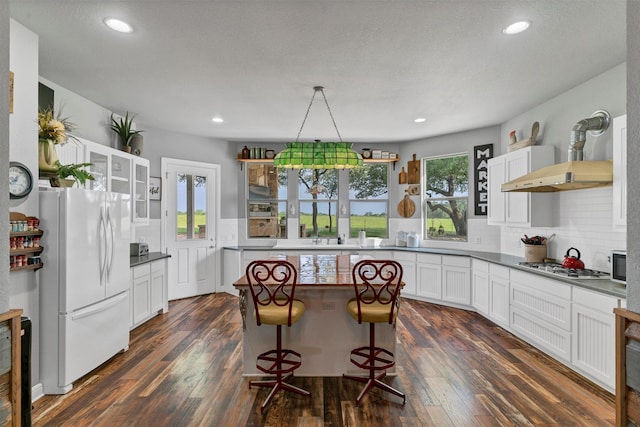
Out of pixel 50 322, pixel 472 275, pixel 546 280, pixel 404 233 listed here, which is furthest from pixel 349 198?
pixel 50 322

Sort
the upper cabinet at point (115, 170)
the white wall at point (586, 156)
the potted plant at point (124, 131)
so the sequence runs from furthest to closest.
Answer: the potted plant at point (124, 131) < the upper cabinet at point (115, 170) < the white wall at point (586, 156)

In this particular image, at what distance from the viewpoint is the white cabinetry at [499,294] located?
4266 millimetres

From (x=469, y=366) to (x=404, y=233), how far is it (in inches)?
132

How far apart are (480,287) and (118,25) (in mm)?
4862

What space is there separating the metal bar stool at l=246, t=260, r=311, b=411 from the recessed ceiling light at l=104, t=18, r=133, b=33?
6.29 feet

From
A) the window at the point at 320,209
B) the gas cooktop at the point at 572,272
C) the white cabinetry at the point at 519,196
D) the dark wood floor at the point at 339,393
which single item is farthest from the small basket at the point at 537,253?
the window at the point at 320,209

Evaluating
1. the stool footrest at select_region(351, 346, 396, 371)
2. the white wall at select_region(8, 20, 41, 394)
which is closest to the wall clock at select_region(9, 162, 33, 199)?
the white wall at select_region(8, 20, 41, 394)

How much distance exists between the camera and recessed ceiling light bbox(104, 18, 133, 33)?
2549 millimetres

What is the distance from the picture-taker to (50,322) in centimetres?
284

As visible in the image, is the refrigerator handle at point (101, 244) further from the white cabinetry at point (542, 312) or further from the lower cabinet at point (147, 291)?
the white cabinetry at point (542, 312)

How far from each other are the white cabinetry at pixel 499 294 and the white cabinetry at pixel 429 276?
3.22 ft

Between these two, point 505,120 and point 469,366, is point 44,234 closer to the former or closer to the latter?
point 469,366

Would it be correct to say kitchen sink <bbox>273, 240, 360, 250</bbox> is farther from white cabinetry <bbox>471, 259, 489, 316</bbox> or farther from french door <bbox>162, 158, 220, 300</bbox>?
white cabinetry <bbox>471, 259, 489, 316</bbox>

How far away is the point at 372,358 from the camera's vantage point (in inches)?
112
